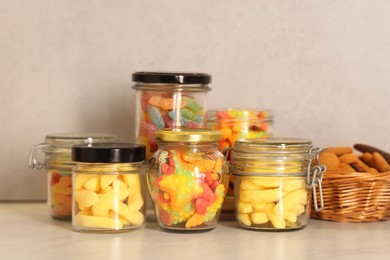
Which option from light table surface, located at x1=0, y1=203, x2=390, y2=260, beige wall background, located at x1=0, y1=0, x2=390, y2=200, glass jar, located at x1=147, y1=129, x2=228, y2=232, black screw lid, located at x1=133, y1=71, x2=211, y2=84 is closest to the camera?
light table surface, located at x1=0, y1=203, x2=390, y2=260

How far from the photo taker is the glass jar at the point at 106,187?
1.19 metres

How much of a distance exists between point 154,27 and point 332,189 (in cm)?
52

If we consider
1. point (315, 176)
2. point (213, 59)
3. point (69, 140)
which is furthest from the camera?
point (213, 59)

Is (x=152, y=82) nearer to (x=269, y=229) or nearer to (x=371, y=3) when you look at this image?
(x=269, y=229)

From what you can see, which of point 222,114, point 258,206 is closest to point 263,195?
point 258,206

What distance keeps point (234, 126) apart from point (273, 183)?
0.64 ft

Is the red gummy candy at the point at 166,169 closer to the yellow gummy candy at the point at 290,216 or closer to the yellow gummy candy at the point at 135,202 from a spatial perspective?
the yellow gummy candy at the point at 135,202

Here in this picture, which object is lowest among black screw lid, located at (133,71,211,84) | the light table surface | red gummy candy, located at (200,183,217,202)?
the light table surface

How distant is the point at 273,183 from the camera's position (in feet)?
3.96

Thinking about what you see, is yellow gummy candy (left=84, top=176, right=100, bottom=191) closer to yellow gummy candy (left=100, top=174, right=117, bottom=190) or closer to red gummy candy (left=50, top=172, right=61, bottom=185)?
yellow gummy candy (left=100, top=174, right=117, bottom=190)

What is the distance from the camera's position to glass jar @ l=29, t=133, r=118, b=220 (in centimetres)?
134

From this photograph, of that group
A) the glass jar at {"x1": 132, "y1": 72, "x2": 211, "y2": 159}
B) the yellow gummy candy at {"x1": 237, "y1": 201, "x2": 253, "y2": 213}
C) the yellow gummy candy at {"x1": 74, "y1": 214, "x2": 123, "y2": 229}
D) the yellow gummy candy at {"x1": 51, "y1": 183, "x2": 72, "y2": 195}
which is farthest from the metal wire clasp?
the yellow gummy candy at {"x1": 51, "y1": 183, "x2": 72, "y2": 195}

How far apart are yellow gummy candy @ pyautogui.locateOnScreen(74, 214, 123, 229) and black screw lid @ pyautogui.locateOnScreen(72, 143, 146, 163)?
92 millimetres

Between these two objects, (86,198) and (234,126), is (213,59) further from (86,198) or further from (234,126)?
(86,198)
